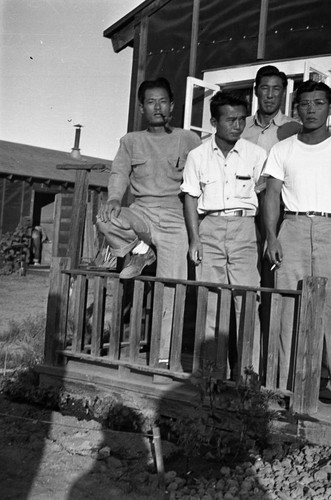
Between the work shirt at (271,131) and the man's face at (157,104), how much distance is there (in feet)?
2.05

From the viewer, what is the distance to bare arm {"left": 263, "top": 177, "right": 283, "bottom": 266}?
4773mm

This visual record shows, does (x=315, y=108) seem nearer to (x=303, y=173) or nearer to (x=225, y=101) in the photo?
(x=303, y=173)

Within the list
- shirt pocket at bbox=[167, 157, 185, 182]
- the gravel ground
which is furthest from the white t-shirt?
the gravel ground

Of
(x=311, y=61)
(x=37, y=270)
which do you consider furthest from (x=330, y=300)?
(x=37, y=270)

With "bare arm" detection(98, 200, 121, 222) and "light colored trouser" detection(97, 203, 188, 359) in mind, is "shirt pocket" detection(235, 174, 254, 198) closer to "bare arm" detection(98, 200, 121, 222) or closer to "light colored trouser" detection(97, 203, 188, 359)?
"light colored trouser" detection(97, 203, 188, 359)

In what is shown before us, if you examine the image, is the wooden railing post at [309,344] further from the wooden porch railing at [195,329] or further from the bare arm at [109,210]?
the bare arm at [109,210]

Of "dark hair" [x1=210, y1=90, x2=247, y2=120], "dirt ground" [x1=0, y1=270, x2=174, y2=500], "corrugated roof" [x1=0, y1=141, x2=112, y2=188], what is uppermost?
"corrugated roof" [x1=0, y1=141, x2=112, y2=188]

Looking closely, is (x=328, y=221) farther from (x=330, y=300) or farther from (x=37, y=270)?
(x=37, y=270)

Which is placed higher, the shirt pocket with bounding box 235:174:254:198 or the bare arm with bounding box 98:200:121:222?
the shirt pocket with bounding box 235:174:254:198

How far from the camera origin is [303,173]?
4668mm

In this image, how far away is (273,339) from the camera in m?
4.57

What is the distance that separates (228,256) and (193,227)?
12.5 inches

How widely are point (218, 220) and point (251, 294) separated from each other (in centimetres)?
71

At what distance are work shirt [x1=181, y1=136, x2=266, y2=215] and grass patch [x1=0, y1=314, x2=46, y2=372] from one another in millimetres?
2599
